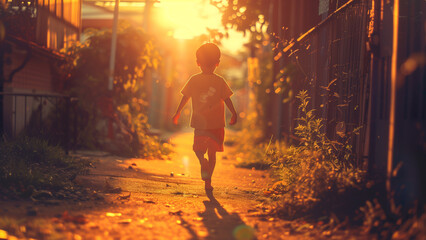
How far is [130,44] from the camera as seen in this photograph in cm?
1084

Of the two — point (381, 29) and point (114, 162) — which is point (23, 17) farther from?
point (381, 29)

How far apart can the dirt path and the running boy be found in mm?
427

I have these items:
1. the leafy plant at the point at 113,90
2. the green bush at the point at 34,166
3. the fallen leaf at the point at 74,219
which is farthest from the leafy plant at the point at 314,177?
the leafy plant at the point at 113,90

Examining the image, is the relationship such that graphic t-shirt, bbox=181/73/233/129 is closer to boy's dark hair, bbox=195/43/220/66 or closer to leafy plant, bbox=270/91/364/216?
boy's dark hair, bbox=195/43/220/66

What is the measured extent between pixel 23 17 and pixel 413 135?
7980 millimetres

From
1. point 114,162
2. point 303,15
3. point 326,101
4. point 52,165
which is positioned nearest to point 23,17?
point 114,162

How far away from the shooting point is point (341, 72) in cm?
516

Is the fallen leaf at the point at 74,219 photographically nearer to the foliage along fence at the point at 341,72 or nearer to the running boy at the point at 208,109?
the running boy at the point at 208,109

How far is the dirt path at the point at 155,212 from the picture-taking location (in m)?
3.51

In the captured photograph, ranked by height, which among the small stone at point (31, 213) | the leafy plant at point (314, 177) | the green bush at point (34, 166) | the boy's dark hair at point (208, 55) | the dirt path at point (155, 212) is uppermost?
the boy's dark hair at point (208, 55)

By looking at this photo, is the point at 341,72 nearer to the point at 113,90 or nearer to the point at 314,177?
the point at 314,177

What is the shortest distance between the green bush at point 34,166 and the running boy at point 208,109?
1449mm

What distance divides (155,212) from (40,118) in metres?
4.58

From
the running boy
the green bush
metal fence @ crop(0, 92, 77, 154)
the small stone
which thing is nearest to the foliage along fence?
the running boy
